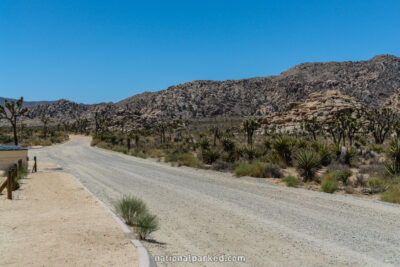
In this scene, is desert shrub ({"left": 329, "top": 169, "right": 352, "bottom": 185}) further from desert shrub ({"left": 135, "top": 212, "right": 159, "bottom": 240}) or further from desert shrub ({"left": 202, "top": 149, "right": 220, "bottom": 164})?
desert shrub ({"left": 202, "top": 149, "right": 220, "bottom": 164})

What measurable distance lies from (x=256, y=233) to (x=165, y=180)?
9.26 meters

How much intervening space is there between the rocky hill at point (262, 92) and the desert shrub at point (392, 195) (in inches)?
4199

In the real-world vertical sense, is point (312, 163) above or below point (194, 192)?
above

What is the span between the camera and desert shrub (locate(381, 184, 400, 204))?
988cm

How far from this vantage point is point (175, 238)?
6.79 m

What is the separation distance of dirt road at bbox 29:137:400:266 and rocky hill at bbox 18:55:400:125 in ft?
344

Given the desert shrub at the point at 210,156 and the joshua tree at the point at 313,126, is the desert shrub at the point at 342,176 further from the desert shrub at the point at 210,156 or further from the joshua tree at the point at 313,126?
the joshua tree at the point at 313,126

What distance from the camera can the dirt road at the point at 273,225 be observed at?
224 inches

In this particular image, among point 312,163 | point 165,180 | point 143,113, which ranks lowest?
point 165,180

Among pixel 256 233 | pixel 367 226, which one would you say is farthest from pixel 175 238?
pixel 367 226

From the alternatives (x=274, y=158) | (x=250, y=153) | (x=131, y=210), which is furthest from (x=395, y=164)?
(x=131, y=210)

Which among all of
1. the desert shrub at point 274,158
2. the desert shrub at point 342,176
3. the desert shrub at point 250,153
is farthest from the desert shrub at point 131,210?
the desert shrub at point 250,153

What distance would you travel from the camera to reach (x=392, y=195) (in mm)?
10094

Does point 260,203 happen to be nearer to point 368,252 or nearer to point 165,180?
point 368,252
